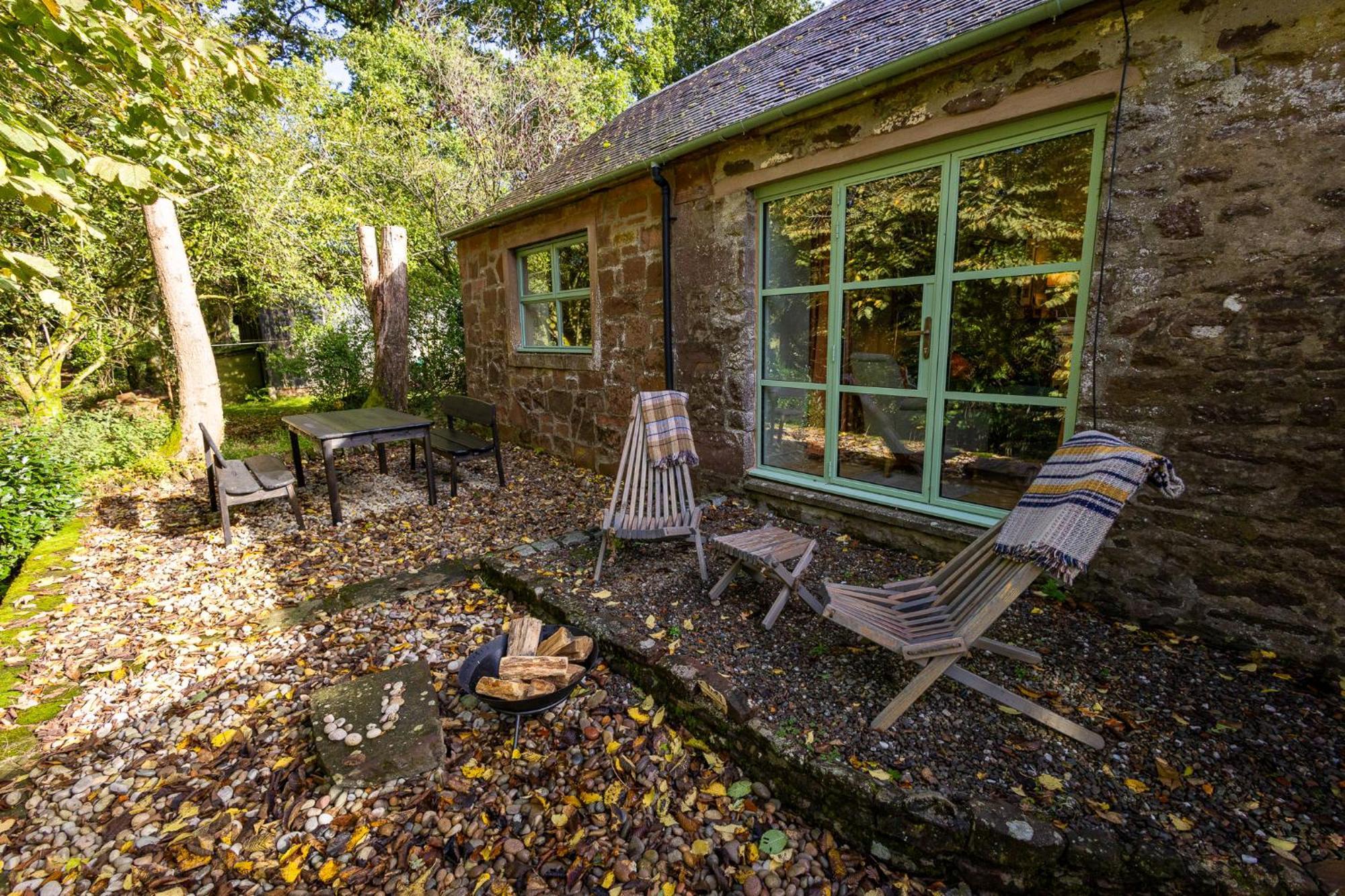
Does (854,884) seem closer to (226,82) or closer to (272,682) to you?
(272,682)

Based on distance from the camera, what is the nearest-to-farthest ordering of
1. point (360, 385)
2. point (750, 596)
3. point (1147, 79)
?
point (1147, 79) < point (750, 596) < point (360, 385)

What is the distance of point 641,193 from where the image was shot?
5543mm

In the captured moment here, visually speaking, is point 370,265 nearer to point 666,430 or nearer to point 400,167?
point 400,167

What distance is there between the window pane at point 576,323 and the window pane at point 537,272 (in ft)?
1.73

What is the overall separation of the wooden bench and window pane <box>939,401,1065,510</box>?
403cm

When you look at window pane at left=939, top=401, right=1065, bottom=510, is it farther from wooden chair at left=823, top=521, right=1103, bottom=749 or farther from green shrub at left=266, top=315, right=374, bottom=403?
green shrub at left=266, top=315, right=374, bottom=403

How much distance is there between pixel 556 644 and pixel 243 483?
141 inches

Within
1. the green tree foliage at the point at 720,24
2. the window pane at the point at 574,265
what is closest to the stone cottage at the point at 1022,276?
the window pane at the point at 574,265

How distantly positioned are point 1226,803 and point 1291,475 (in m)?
1.57

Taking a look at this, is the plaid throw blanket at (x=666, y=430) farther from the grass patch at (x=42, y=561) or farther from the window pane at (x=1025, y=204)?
the grass patch at (x=42, y=561)

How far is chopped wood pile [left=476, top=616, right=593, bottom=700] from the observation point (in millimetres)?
2424

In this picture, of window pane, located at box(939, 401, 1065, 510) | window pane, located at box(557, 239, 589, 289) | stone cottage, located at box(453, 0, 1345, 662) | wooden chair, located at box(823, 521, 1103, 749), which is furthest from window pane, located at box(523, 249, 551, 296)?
wooden chair, located at box(823, 521, 1103, 749)

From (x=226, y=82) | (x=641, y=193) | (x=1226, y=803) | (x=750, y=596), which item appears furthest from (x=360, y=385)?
(x=1226, y=803)

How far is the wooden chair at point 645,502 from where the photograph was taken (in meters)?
3.69
